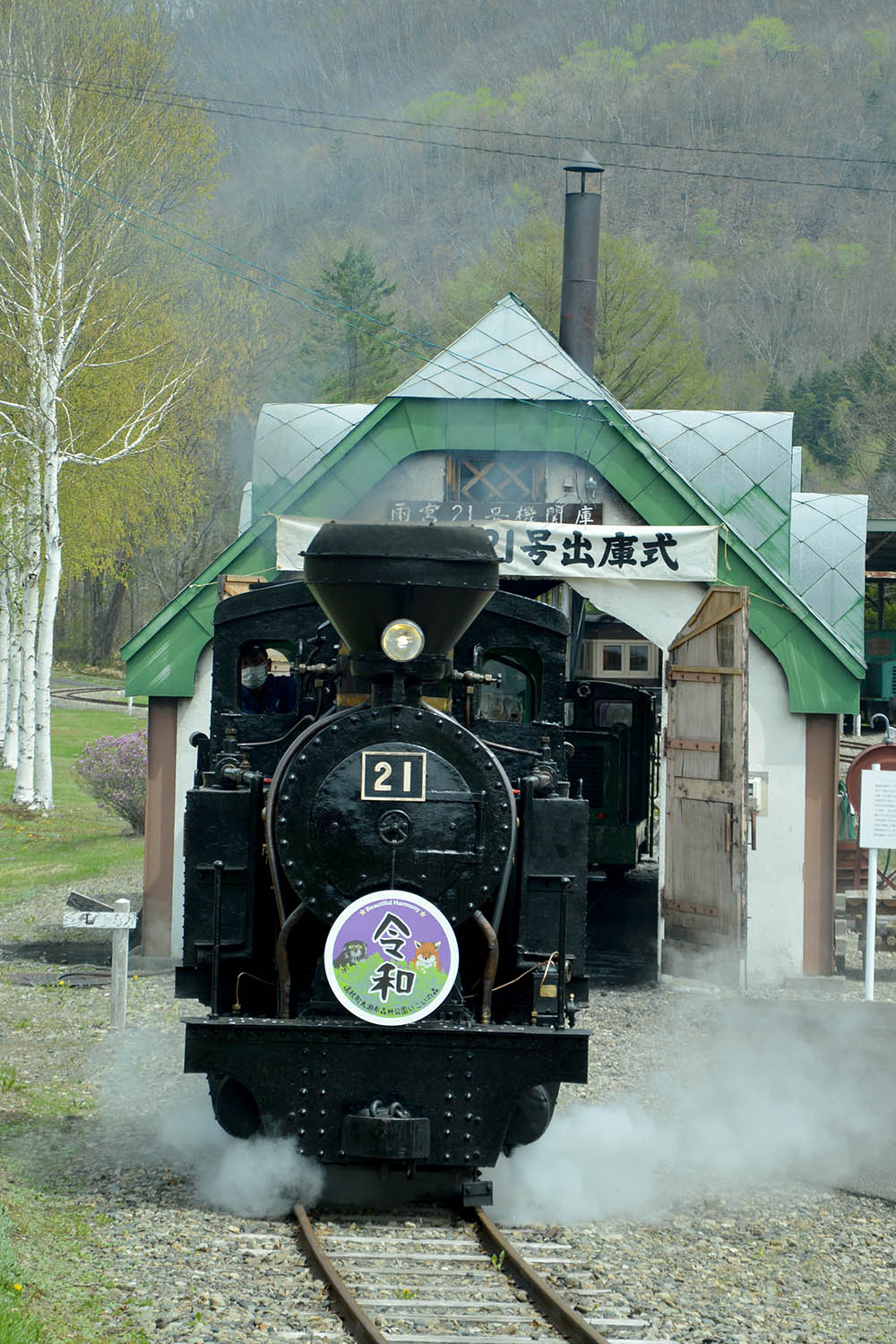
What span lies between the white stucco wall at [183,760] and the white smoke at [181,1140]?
271 cm

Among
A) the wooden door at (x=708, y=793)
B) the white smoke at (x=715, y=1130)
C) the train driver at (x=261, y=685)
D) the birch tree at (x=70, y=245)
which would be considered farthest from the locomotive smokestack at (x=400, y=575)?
the birch tree at (x=70, y=245)

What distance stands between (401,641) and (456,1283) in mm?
2726

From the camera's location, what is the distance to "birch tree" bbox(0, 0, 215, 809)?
21.6 metres

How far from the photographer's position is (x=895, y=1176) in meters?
7.45

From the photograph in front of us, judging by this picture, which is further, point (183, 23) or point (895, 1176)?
point (183, 23)

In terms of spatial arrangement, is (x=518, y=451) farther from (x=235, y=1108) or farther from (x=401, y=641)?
(x=235, y=1108)

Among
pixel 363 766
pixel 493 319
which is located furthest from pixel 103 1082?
pixel 493 319

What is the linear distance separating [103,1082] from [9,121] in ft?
56.2

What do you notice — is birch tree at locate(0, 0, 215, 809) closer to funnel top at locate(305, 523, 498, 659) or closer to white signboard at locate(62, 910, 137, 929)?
white signboard at locate(62, 910, 137, 929)

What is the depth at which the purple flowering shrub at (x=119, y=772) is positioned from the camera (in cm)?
2095

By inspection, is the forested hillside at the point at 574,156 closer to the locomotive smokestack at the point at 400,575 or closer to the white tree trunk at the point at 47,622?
the white tree trunk at the point at 47,622

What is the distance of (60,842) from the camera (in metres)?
21.2

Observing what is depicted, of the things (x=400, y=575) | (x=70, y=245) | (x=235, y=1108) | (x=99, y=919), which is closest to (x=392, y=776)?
(x=400, y=575)

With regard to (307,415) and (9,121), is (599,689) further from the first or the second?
(9,121)
